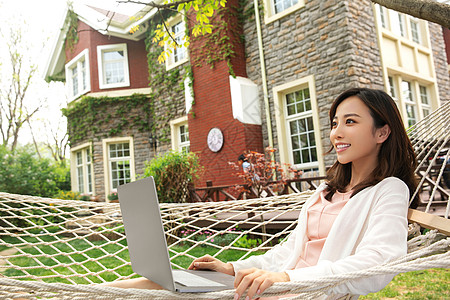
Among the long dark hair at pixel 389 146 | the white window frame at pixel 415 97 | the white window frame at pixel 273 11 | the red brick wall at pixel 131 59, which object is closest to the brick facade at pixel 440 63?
the white window frame at pixel 415 97

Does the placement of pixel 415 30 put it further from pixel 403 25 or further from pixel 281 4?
pixel 281 4

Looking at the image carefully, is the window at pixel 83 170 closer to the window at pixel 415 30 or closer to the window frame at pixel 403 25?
the window frame at pixel 403 25

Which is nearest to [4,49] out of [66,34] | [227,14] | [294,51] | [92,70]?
[66,34]

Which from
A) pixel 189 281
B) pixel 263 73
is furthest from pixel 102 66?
pixel 189 281

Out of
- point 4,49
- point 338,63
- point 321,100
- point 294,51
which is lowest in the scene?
point 321,100

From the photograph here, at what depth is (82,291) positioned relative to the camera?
0.92 m

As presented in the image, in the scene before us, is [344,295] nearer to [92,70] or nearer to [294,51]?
[294,51]

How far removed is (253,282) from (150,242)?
1.00 ft

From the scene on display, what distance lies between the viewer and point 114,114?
34.3ft

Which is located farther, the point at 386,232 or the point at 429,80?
the point at 429,80

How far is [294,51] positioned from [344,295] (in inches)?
239

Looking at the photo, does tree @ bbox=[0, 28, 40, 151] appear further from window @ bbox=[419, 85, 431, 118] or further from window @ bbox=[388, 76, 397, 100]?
window @ bbox=[419, 85, 431, 118]

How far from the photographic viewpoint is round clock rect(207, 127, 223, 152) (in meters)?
7.42

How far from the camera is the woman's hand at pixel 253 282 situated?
87cm
